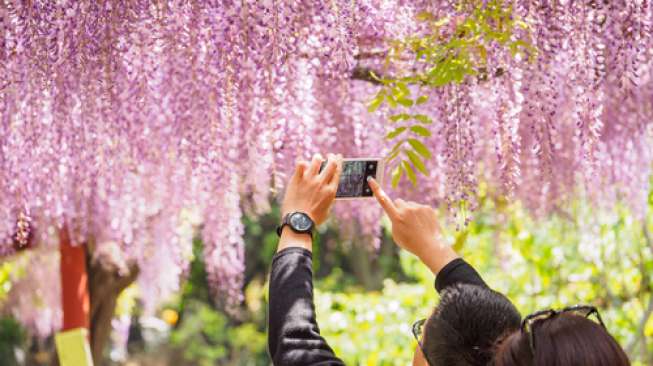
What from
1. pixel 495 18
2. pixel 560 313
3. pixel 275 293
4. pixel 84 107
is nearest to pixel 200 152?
pixel 84 107

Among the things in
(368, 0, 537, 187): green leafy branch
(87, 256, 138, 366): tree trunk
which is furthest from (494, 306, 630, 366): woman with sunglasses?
(87, 256, 138, 366): tree trunk

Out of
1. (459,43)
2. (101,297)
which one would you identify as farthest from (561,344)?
(101,297)

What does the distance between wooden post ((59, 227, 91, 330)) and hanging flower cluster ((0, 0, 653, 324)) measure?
0.59 metres

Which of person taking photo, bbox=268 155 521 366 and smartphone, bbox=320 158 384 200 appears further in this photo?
smartphone, bbox=320 158 384 200

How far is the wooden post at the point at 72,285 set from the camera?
5.66 metres

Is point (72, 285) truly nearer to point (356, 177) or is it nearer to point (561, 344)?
point (356, 177)

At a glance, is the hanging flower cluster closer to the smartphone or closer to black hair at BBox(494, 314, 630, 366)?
the smartphone

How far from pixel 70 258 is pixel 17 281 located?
2308 mm

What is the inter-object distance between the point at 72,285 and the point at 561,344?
4.79 metres

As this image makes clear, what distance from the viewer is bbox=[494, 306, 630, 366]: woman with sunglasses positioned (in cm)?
126

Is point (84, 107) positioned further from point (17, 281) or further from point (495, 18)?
point (17, 281)

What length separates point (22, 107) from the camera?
3.40 m

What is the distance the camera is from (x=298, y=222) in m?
1.60

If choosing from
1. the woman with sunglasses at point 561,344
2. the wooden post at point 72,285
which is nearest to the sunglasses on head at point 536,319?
the woman with sunglasses at point 561,344
